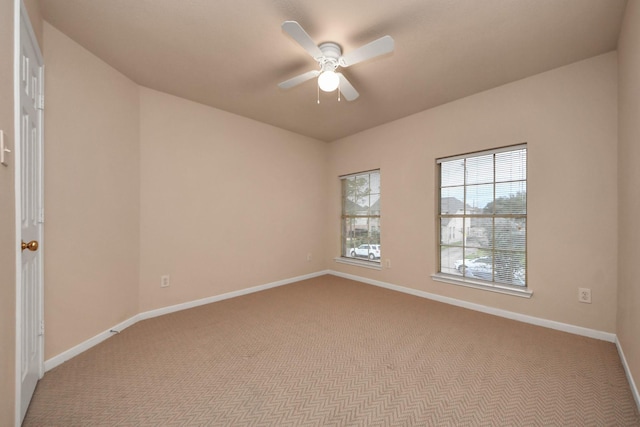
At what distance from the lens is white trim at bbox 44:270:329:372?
6.54 feet

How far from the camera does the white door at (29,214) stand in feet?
4.42

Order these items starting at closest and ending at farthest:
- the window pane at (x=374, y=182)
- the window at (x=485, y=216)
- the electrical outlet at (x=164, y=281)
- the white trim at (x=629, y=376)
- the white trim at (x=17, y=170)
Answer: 1. the white trim at (x=17, y=170)
2. the white trim at (x=629, y=376)
3. the window at (x=485, y=216)
4. the electrical outlet at (x=164, y=281)
5. the window pane at (x=374, y=182)

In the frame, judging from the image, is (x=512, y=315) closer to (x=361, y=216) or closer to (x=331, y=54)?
(x=361, y=216)

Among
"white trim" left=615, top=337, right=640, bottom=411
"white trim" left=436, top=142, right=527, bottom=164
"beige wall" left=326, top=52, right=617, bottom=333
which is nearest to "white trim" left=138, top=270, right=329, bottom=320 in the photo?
"beige wall" left=326, top=52, right=617, bottom=333

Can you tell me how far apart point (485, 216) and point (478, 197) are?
24 cm

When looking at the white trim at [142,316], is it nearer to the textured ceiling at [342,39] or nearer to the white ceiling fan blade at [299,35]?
the textured ceiling at [342,39]

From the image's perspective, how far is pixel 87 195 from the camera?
222 cm

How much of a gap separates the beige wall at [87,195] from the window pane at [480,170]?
3.83 m

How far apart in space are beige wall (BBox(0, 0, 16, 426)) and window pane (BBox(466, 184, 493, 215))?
151 inches

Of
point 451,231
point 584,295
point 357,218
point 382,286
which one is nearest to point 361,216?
point 357,218

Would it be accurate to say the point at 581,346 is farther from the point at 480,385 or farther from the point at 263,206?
the point at 263,206

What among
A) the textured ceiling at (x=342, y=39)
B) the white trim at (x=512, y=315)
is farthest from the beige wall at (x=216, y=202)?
the white trim at (x=512, y=315)

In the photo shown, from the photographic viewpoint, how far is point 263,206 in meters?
3.96

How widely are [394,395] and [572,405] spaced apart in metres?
1.02
